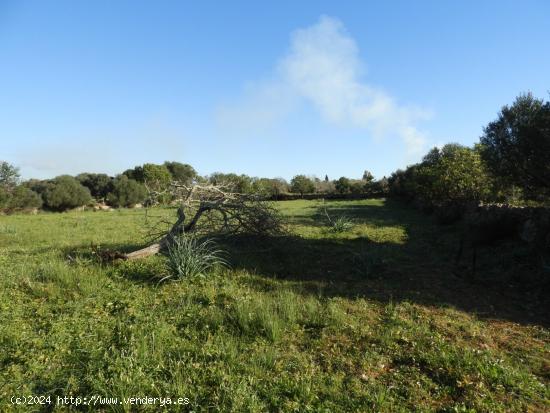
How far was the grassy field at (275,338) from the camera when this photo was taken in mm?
3326

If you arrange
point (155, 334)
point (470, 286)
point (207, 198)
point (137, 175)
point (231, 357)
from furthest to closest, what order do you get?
point (137, 175) → point (207, 198) → point (470, 286) → point (155, 334) → point (231, 357)

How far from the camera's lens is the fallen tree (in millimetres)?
8750

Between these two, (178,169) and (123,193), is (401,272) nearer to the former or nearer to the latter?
(123,193)

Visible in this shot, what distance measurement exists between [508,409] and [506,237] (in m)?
8.98

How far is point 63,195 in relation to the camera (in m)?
33.6

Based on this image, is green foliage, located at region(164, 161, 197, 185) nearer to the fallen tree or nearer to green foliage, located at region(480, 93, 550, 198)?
the fallen tree

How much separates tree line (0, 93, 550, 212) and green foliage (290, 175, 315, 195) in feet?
43.0

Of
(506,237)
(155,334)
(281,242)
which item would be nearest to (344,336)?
(155,334)

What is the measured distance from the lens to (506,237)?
10.5 m

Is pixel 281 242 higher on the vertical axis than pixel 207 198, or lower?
lower

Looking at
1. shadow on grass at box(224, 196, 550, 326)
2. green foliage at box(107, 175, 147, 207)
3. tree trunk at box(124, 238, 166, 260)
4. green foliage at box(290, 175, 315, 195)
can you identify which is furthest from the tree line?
green foliage at box(290, 175, 315, 195)

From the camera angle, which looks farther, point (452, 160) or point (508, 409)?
point (452, 160)

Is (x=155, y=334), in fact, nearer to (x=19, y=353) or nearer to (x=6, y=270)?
(x=19, y=353)

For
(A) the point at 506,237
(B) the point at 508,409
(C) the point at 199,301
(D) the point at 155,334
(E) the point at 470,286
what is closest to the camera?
(B) the point at 508,409
